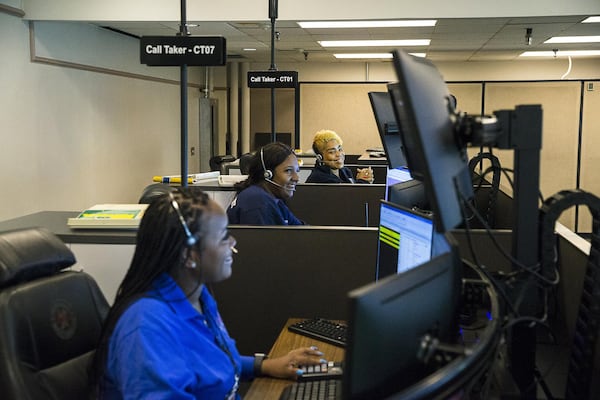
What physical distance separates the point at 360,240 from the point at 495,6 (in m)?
3.56

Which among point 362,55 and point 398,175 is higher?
point 362,55

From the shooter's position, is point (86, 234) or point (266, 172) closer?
point (86, 234)

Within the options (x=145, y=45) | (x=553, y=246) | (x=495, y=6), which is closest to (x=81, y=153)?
(x=495, y=6)

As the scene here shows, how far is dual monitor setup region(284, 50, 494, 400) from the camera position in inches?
37.8

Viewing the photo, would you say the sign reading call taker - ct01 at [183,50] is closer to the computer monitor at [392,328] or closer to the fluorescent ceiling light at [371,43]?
Answer: the computer monitor at [392,328]

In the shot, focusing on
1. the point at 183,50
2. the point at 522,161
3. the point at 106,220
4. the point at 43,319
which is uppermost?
the point at 183,50

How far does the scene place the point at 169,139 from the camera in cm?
921

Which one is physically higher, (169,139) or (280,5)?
(280,5)

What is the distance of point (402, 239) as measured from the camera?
6.53 ft

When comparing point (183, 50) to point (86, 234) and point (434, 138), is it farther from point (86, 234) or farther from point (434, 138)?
point (434, 138)

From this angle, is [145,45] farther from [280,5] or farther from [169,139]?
[169,139]

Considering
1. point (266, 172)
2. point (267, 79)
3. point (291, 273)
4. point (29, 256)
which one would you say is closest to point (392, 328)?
point (29, 256)

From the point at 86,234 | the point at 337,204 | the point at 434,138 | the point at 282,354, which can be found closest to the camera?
the point at 434,138

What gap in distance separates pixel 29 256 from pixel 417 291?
99 cm
